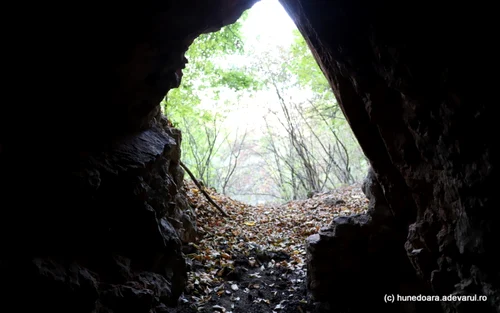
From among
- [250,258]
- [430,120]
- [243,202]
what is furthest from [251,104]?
[430,120]

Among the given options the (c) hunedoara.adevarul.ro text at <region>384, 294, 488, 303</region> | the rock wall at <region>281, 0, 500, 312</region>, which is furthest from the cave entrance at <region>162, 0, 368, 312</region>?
the rock wall at <region>281, 0, 500, 312</region>

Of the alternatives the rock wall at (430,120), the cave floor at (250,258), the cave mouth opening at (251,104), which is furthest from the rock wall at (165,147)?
the cave mouth opening at (251,104)

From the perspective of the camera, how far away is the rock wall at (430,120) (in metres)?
2.34

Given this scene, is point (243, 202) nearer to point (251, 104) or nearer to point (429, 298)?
point (251, 104)

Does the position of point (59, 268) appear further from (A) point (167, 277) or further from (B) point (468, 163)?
(B) point (468, 163)

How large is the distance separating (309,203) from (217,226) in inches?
169

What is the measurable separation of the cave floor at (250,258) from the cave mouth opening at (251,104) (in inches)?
121

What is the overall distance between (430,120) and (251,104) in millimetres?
12255

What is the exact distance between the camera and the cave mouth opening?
30.8 ft

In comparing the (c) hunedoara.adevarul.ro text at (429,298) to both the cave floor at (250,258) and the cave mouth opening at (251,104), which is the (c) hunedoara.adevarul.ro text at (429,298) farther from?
the cave mouth opening at (251,104)

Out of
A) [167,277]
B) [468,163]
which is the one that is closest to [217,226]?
[167,277]

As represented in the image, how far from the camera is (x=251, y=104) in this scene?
14.7 metres

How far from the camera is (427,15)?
2.53 metres

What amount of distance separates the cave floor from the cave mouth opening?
307 centimetres
